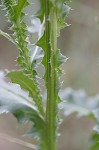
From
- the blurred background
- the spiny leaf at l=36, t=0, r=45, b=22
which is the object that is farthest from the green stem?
the blurred background

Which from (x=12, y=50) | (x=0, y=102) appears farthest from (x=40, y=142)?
(x=12, y=50)

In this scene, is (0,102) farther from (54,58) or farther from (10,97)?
(54,58)

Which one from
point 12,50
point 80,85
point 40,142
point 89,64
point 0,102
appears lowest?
point 40,142

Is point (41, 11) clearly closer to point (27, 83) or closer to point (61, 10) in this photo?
point (61, 10)

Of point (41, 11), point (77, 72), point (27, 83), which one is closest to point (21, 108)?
point (27, 83)

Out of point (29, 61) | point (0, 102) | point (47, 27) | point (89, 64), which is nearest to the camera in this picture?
point (47, 27)

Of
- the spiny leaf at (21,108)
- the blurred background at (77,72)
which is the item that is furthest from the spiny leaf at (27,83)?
the blurred background at (77,72)

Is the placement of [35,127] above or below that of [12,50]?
below
